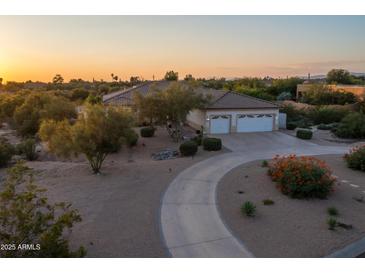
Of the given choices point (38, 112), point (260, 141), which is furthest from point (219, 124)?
point (38, 112)

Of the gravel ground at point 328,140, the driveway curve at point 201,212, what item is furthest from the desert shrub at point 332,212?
the gravel ground at point 328,140

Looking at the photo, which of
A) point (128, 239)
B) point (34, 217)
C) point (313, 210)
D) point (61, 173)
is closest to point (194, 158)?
point (61, 173)

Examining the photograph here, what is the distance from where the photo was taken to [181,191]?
1275cm

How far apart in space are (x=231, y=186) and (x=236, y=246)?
4.91 meters

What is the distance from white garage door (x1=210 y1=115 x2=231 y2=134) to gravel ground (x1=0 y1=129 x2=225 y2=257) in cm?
736

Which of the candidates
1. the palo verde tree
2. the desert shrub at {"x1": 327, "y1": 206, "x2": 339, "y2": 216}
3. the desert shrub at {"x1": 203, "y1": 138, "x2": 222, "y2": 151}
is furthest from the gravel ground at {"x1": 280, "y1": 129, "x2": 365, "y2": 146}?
the palo verde tree

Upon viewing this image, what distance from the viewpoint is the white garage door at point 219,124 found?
27.4m

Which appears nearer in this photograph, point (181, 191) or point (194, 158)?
point (181, 191)

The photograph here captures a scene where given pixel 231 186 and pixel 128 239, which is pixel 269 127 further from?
pixel 128 239

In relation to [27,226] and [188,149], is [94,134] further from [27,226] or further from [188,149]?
[27,226]

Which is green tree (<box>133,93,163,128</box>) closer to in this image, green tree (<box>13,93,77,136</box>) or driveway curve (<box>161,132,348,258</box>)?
driveway curve (<box>161,132,348,258</box>)

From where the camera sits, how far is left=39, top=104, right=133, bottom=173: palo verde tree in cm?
1454

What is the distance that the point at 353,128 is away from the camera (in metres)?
26.2

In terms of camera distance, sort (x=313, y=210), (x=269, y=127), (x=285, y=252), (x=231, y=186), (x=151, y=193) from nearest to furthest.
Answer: (x=285, y=252) → (x=313, y=210) → (x=151, y=193) → (x=231, y=186) → (x=269, y=127)
